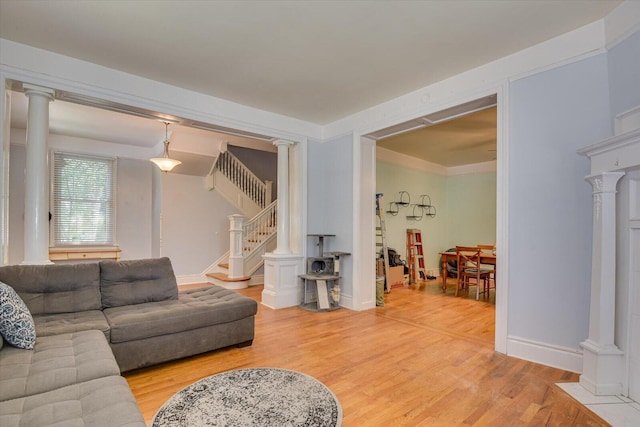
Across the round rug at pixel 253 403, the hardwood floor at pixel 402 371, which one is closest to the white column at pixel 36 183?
the hardwood floor at pixel 402 371

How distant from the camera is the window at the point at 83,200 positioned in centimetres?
584

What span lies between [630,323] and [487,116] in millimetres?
3414

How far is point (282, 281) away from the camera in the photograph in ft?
16.2

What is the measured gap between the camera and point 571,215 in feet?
8.89

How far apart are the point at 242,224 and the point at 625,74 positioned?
5.95 meters

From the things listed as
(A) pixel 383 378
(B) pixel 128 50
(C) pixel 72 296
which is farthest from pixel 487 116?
(C) pixel 72 296

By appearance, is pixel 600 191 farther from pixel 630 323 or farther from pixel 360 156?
pixel 360 156

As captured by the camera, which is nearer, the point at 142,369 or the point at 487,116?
the point at 142,369

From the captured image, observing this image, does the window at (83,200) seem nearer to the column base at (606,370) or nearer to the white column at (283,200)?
the white column at (283,200)

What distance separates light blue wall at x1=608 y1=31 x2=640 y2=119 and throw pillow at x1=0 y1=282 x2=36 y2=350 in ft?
14.4

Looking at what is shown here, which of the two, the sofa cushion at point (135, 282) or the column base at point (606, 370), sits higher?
the sofa cushion at point (135, 282)

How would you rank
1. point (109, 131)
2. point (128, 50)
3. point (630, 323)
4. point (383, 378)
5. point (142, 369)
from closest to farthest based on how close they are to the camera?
point (630, 323) → point (383, 378) → point (142, 369) → point (128, 50) → point (109, 131)

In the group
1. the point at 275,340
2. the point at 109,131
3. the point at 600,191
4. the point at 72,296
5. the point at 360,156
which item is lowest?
the point at 275,340

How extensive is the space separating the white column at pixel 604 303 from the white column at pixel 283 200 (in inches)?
147
